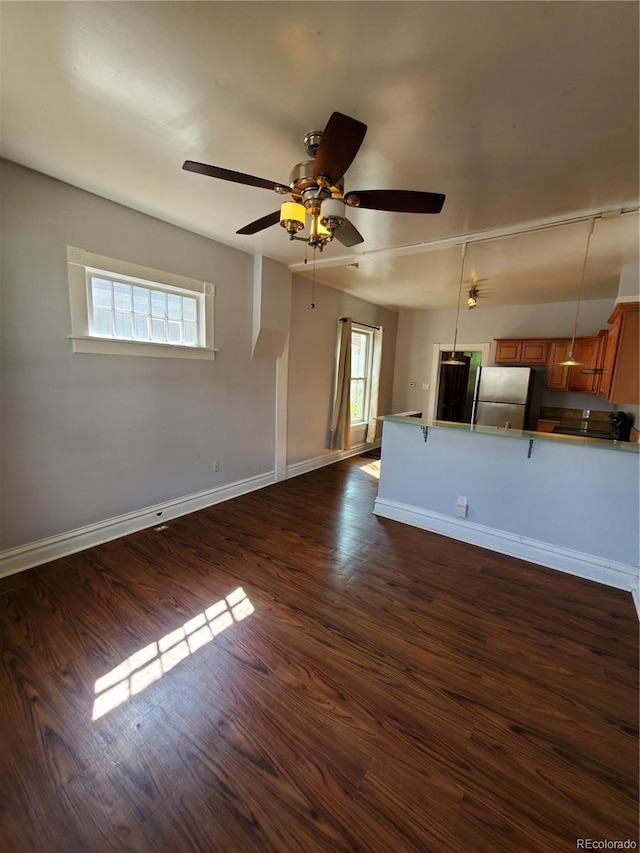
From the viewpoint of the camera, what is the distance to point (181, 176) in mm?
2170

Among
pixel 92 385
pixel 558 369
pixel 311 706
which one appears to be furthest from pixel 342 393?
pixel 311 706

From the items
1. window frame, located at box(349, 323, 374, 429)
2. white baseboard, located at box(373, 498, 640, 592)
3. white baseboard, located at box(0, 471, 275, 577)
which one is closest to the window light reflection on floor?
white baseboard, located at box(0, 471, 275, 577)

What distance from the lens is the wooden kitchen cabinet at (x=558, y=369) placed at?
15.7ft

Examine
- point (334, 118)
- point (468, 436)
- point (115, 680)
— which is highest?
point (334, 118)

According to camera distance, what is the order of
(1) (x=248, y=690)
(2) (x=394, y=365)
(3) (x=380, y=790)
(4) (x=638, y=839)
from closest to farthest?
(4) (x=638, y=839), (3) (x=380, y=790), (1) (x=248, y=690), (2) (x=394, y=365)

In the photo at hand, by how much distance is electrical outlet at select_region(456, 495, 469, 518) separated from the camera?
9.93 feet

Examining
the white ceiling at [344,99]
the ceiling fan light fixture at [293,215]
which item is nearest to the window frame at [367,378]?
the white ceiling at [344,99]

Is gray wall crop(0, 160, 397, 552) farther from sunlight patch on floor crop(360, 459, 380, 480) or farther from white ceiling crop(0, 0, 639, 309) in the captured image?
sunlight patch on floor crop(360, 459, 380, 480)

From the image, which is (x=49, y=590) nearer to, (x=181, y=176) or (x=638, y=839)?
(x=181, y=176)

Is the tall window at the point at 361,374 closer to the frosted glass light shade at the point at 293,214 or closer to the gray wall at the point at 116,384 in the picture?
the gray wall at the point at 116,384

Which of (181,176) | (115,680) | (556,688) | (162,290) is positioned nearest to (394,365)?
(162,290)

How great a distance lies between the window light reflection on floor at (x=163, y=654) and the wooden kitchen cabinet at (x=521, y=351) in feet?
16.8

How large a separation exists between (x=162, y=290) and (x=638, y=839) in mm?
4032

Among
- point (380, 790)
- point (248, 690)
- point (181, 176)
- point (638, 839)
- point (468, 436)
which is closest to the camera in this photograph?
point (638, 839)
